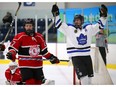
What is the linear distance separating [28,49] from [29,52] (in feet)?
0.07

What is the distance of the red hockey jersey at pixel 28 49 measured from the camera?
217 cm

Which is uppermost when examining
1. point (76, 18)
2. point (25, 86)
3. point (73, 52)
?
point (76, 18)

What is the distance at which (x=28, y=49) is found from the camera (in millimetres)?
2188

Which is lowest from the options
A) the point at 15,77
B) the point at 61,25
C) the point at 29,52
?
the point at 15,77

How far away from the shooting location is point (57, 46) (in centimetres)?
570

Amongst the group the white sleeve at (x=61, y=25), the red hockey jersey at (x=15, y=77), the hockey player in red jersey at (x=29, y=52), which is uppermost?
the white sleeve at (x=61, y=25)

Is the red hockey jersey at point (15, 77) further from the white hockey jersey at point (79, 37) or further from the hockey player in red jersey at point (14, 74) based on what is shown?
the white hockey jersey at point (79, 37)

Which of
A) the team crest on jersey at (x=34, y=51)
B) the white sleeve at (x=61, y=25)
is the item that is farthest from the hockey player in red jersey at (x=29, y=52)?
the white sleeve at (x=61, y=25)

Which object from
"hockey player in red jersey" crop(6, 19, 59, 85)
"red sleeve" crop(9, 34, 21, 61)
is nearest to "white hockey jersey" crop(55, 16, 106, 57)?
"hockey player in red jersey" crop(6, 19, 59, 85)

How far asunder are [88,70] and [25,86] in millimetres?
628

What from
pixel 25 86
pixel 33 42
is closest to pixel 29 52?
pixel 33 42

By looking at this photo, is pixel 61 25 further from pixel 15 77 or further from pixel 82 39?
pixel 15 77

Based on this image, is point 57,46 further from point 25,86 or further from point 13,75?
point 25,86

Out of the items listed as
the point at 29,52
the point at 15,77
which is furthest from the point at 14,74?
the point at 29,52
